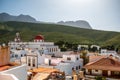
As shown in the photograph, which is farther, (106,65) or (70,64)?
(70,64)

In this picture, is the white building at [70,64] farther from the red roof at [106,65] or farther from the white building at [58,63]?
the red roof at [106,65]

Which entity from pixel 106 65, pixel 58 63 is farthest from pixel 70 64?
pixel 106 65

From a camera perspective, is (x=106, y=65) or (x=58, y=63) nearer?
(x=106, y=65)

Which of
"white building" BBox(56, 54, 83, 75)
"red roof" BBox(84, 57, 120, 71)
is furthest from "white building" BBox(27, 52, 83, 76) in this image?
"red roof" BBox(84, 57, 120, 71)

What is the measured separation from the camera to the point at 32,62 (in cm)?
830

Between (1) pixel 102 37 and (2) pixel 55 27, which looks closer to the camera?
(1) pixel 102 37

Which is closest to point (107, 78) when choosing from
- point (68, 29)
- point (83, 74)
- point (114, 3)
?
point (83, 74)

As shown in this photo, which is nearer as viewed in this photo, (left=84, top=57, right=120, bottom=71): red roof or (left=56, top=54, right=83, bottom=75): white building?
(left=84, top=57, right=120, bottom=71): red roof

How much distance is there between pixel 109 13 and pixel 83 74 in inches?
285

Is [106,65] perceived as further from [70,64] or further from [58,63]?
[58,63]

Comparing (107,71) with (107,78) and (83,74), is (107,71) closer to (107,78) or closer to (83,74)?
(107,78)

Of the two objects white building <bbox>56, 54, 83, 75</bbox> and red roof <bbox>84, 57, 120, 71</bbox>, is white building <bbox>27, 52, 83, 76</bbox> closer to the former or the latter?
white building <bbox>56, 54, 83, 75</bbox>

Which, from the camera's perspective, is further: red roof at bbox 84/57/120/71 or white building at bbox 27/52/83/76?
white building at bbox 27/52/83/76

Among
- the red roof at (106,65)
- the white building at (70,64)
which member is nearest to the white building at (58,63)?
the white building at (70,64)
